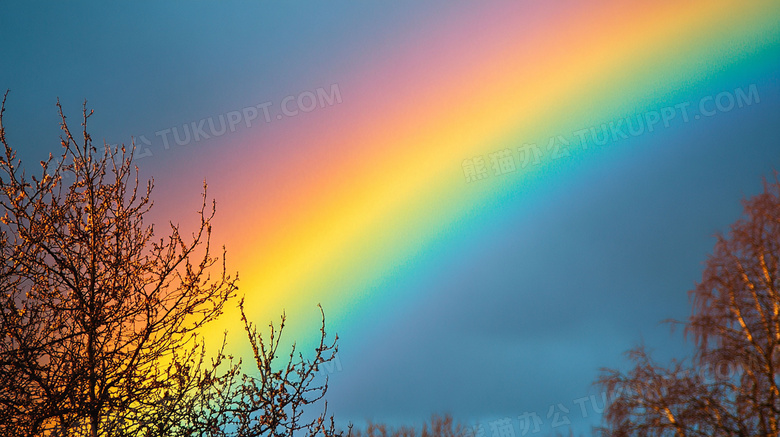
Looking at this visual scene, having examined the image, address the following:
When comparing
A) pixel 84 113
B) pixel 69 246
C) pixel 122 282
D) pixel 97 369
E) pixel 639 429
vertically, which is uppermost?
pixel 84 113

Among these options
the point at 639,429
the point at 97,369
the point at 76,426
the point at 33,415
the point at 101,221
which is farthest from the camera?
the point at 639,429

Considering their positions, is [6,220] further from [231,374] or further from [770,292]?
[770,292]

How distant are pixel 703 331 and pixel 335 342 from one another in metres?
9.72

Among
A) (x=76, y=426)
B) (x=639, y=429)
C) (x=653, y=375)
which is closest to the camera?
(x=76, y=426)

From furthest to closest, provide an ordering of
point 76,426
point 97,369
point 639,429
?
point 639,429
point 76,426
point 97,369

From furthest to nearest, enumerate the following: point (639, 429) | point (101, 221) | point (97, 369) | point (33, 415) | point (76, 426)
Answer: point (639, 429) < point (76, 426) < point (101, 221) < point (97, 369) < point (33, 415)

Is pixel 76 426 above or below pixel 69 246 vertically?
below

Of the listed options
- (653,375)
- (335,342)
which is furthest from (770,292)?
(335,342)

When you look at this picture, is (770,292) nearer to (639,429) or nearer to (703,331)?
(703,331)

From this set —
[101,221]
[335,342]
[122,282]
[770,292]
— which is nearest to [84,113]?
[101,221]

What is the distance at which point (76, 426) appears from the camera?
723 centimetres

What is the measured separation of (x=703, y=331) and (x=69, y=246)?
12291 mm

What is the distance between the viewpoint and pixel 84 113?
7.13 m

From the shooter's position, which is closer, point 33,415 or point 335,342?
point 33,415
